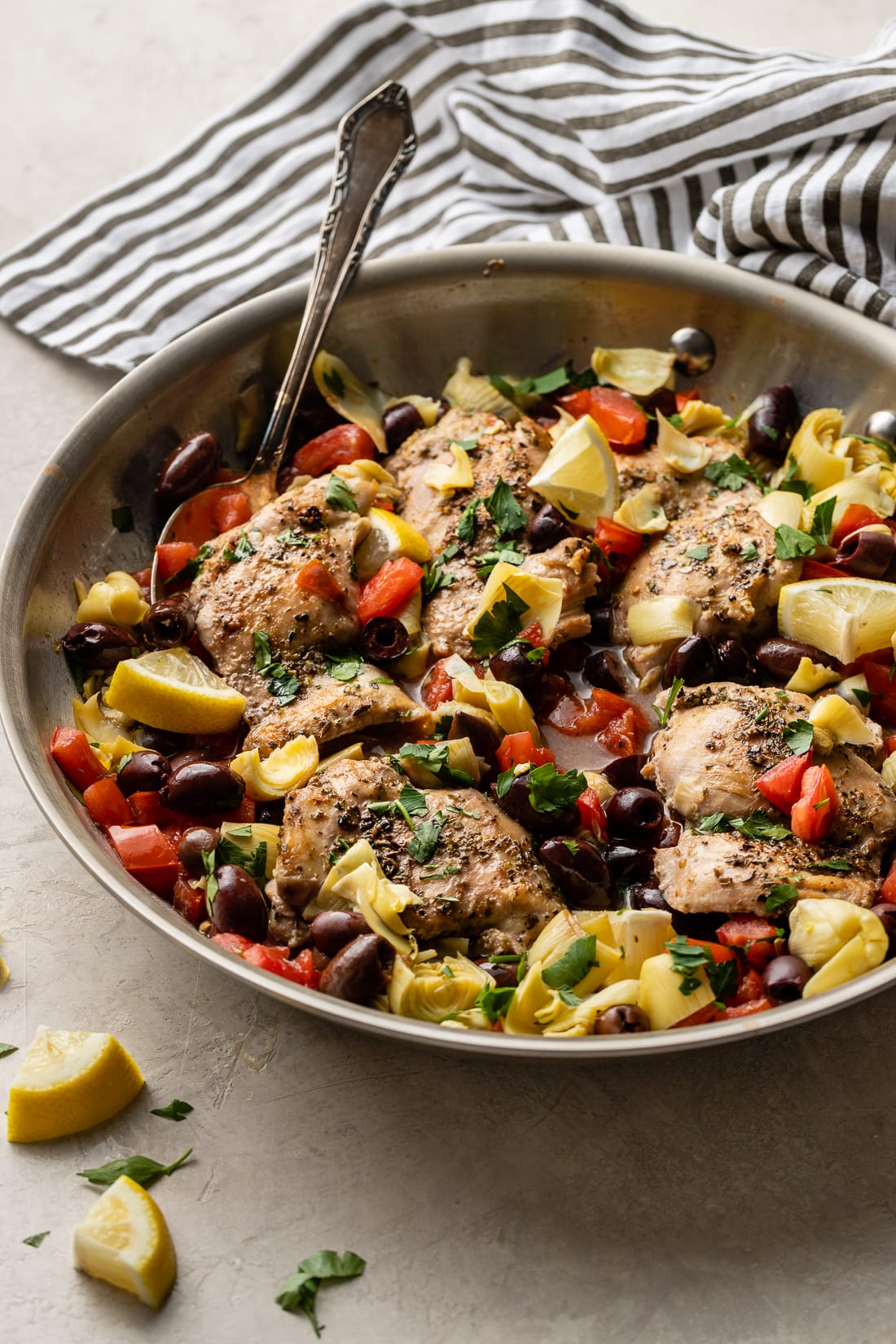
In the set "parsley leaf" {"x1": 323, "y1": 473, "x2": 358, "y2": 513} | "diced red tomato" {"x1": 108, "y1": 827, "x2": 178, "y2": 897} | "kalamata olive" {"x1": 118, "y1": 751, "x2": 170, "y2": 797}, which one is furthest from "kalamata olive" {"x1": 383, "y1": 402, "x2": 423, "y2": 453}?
"diced red tomato" {"x1": 108, "y1": 827, "x2": 178, "y2": 897}

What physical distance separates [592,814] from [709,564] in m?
1.15

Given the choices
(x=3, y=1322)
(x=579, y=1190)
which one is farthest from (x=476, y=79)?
(x=3, y=1322)

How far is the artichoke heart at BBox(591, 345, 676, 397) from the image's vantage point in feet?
18.2

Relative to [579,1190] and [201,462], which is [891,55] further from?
[579,1190]

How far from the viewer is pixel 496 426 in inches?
209

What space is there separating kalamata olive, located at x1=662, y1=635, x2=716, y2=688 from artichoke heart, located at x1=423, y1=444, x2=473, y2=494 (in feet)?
3.63

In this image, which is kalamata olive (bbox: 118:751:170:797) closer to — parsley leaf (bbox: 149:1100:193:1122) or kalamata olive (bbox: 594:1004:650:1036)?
parsley leaf (bbox: 149:1100:193:1122)

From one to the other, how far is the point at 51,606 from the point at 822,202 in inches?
141

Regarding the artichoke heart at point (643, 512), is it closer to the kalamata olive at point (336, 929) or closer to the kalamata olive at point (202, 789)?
the kalamata olive at point (202, 789)

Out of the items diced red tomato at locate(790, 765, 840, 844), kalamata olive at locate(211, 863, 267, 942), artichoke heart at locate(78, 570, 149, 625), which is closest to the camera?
kalamata olive at locate(211, 863, 267, 942)

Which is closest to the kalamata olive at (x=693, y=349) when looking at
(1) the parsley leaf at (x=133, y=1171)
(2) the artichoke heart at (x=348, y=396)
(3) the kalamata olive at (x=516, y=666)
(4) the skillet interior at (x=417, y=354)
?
(4) the skillet interior at (x=417, y=354)

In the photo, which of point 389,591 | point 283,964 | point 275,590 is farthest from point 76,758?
point 389,591

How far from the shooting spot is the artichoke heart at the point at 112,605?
4.77m

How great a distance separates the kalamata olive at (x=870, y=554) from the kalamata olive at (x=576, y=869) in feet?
5.14
